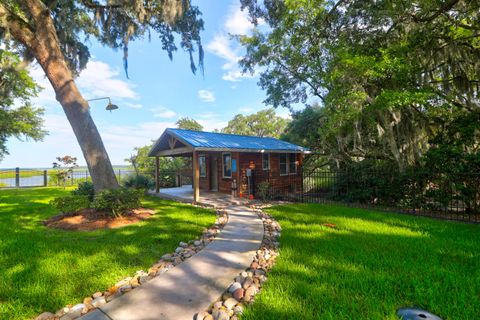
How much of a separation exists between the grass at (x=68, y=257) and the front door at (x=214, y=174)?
20.0 ft

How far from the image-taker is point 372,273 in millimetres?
3004

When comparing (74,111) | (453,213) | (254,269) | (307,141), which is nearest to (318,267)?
(254,269)

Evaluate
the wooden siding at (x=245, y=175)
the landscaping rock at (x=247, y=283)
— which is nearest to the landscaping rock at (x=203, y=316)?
the landscaping rock at (x=247, y=283)

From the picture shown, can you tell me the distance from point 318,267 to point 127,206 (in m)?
5.25

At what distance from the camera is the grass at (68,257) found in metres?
2.62

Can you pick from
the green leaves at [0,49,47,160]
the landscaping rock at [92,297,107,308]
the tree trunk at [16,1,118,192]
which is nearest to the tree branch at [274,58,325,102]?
the tree trunk at [16,1,118,192]

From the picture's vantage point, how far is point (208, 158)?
12.7 meters

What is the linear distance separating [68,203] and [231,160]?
6664mm

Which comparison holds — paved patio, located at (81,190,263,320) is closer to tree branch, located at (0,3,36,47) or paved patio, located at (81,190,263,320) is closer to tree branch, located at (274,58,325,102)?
tree branch, located at (0,3,36,47)

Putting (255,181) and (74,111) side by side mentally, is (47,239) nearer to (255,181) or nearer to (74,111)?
(74,111)

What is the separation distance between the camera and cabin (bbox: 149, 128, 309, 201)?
32.7ft

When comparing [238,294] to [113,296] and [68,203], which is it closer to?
[113,296]

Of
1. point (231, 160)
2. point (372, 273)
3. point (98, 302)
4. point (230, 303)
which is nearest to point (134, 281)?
point (98, 302)

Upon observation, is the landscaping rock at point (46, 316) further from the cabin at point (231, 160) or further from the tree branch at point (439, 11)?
the tree branch at point (439, 11)
